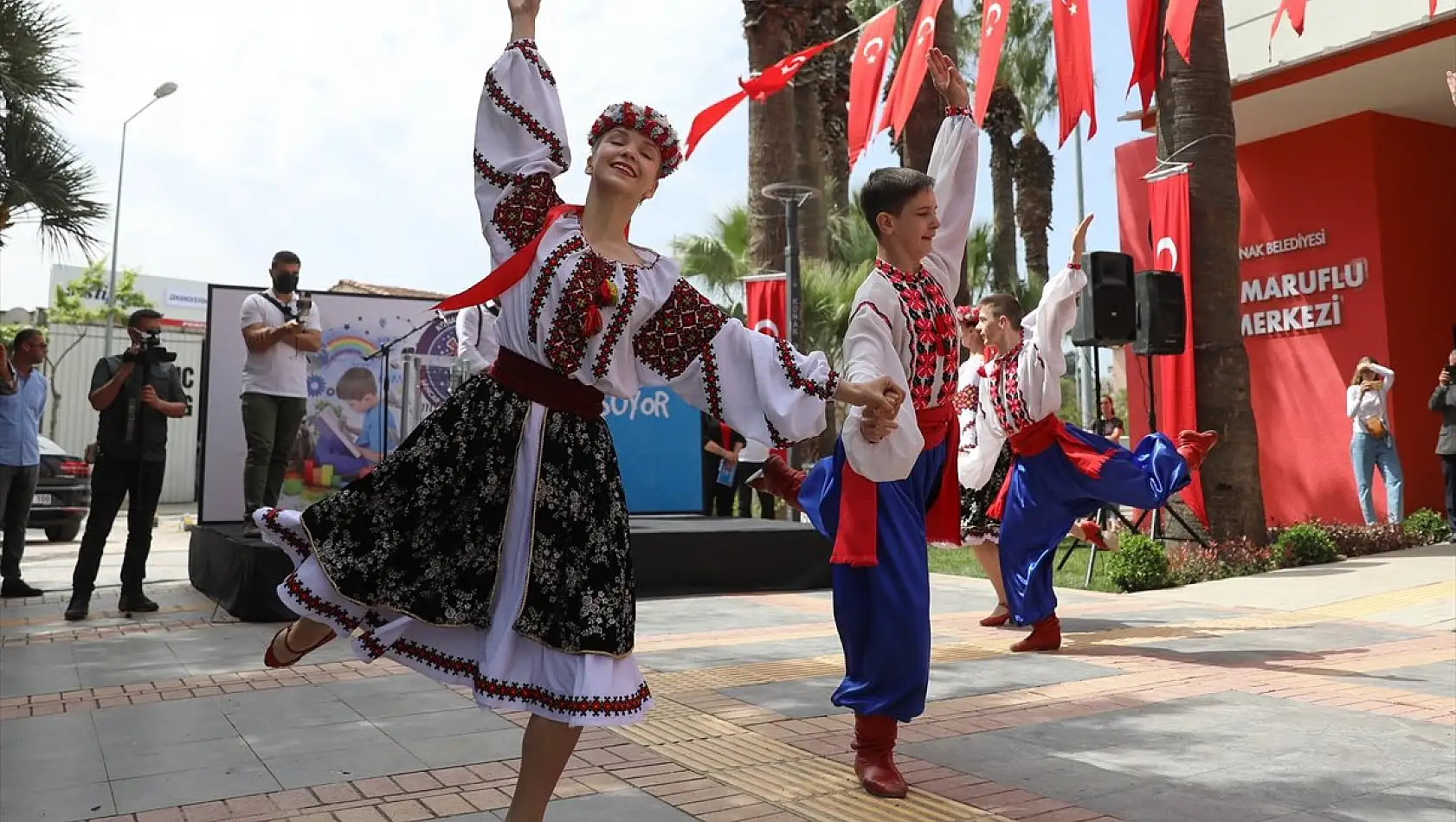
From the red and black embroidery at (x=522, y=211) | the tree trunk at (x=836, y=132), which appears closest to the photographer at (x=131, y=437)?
the red and black embroidery at (x=522, y=211)

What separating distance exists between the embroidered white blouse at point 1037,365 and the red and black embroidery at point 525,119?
3095 mm

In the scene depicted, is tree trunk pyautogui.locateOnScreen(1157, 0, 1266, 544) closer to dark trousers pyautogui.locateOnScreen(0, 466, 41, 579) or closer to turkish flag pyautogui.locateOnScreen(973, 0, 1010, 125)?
turkish flag pyautogui.locateOnScreen(973, 0, 1010, 125)

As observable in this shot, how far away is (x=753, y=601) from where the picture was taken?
25.6 feet

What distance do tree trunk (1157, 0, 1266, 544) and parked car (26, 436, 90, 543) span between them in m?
12.4

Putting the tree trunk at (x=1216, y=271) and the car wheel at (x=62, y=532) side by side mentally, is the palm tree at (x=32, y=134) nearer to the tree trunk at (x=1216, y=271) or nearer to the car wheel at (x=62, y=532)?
the car wheel at (x=62, y=532)

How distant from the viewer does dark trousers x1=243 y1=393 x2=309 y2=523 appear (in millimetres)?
6926

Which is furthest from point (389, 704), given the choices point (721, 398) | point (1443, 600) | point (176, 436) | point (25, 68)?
point (176, 436)

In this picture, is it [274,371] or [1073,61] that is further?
[1073,61]

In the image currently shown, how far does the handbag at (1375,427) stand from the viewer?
36.4ft

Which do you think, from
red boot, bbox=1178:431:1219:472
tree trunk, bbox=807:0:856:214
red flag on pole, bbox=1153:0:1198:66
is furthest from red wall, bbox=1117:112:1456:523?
tree trunk, bbox=807:0:856:214

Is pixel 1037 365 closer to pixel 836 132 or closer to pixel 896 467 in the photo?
pixel 896 467

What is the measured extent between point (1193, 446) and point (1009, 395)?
902mm

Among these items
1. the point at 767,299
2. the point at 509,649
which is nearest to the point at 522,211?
the point at 509,649

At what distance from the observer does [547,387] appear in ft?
8.09
